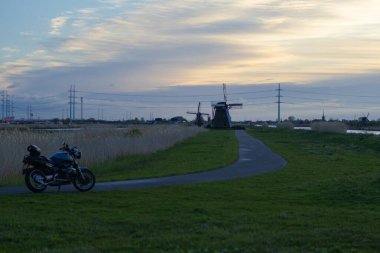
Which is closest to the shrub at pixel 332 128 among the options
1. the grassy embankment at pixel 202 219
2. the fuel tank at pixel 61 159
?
the grassy embankment at pixel 202 219

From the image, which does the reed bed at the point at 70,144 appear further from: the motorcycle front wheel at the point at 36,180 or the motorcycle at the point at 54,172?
the motorcycle front wheel at the point at 36,180

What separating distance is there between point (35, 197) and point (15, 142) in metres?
10.2

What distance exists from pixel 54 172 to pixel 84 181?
0.90 meters

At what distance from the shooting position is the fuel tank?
16938mm

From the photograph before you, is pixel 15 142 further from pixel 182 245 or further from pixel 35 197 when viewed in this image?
pixel 182 245

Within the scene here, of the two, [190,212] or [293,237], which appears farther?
[190,212]

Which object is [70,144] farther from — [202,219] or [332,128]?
[332,128]

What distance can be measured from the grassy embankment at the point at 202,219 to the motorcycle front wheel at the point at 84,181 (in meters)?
0.74

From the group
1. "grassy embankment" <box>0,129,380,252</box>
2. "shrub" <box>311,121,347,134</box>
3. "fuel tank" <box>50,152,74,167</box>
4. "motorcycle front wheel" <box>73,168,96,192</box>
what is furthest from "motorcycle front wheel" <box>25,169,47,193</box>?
"shrub" <box>311,121,347,134</box>

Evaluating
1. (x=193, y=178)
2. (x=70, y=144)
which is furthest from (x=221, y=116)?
(x=193, y=178)

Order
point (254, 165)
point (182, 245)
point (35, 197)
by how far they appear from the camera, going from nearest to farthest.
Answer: point (182, 245)
point (35, 197)
point (254, 165)

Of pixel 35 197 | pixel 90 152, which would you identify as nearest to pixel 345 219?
pixel 35 197

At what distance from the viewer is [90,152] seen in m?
29.1

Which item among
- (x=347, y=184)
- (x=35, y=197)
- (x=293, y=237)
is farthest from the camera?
(x=347, y=184)
